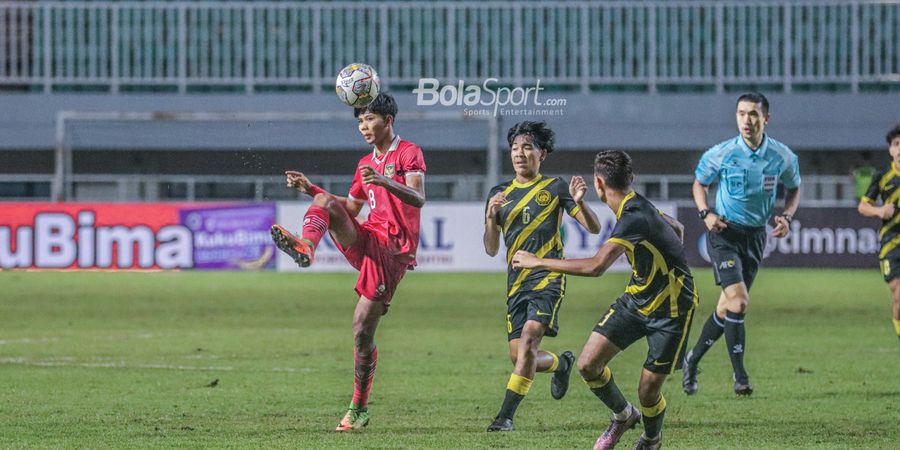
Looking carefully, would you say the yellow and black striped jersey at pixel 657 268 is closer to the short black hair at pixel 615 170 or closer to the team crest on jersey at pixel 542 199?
the short black hair at pixel 615 170

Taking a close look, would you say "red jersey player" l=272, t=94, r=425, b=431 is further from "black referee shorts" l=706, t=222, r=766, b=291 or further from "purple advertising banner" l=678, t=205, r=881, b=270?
"purple advertising banner" l=678, t=205, r=881, b=270

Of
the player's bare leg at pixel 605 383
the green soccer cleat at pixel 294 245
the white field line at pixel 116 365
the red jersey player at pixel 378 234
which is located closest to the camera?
the player's bare leg at pixel 605 383

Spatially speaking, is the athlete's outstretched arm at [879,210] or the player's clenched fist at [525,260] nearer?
the player's clenched fist at [525,260]

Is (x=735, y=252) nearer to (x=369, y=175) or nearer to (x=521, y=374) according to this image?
(x=521, y=374)

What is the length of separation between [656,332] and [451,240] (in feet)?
63.6

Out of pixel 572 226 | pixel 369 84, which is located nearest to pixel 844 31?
pixel 572 226

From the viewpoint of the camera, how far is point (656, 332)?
767 centimetres

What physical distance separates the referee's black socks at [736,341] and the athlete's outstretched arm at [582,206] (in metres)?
2.41

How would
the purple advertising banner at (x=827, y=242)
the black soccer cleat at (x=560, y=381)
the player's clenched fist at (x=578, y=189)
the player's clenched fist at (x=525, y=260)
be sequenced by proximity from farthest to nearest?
the purple advertising banner at (x=827, y=242) < the black soccer cleat at (x=560, y=381) < the player's clenched fist at (x=578, y=189) < the player's clenched fist at (x=525, y=260)

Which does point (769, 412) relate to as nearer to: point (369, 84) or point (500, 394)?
point (500, 394)

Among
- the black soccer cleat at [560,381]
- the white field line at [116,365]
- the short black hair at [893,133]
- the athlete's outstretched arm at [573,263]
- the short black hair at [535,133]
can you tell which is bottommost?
the white field line at [116,365]

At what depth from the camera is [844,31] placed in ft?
123

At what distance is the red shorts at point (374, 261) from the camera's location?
29.2 feet

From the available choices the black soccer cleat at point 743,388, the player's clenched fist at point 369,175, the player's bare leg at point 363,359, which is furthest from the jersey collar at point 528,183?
the black soccer cleat at point 743,388
